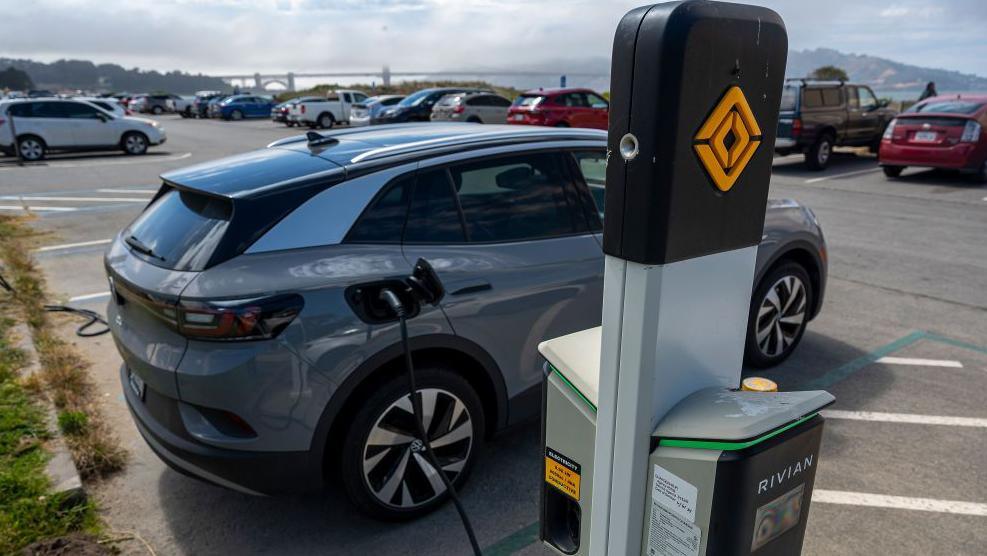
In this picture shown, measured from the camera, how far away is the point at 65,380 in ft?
13.8

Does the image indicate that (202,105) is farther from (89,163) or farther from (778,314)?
(778,314)

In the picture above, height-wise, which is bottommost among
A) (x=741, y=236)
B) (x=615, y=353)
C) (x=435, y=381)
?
(x=435, y=381)

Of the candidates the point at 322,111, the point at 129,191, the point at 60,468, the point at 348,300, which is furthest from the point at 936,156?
the point at 322,111

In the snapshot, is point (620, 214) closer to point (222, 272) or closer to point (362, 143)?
point (222, 272)

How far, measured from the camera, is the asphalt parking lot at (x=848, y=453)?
2.93m

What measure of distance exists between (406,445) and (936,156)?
13374mm

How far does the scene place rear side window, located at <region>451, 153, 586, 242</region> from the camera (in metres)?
3.20

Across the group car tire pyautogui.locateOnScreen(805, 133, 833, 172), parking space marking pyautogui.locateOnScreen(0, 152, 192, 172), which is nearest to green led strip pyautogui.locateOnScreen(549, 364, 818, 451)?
car tire pyautogui.locateOnScreen(805, 133, 833, 172)

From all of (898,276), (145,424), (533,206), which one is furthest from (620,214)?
(898,276)

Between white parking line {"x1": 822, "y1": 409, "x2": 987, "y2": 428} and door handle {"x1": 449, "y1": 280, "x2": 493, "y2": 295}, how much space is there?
7.60 ft

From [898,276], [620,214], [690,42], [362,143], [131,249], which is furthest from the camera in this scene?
[898,276]

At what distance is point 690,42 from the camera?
1083 millimetres

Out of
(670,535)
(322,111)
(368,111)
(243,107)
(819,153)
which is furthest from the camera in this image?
(243,107)

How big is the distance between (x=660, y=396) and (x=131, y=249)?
2.74 metres
